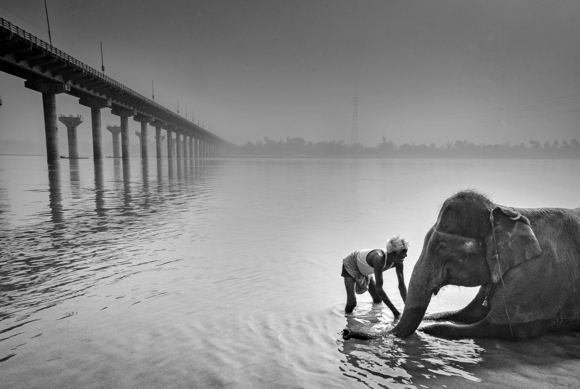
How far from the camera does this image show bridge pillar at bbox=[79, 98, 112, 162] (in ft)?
271

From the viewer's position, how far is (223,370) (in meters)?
4.59

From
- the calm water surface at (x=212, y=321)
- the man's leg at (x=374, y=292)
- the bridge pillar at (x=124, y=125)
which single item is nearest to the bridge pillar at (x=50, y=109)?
the bridge pillar at (x=124, y=125)

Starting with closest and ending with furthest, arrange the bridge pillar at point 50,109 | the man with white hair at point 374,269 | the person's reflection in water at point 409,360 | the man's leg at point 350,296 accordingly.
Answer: the person's reflection in water at point 409,360 < the man with white hair at point 374,269 < the man's leg at point 350,296 < the bridge pillar at point 50,109

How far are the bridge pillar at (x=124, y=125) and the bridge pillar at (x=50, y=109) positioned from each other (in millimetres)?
29172

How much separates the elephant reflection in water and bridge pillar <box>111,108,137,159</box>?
97.9m

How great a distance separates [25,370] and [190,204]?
50.3 feet

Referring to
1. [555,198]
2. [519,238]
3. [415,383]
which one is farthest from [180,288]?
[555,198]

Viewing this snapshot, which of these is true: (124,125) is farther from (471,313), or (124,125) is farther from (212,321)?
(471,313)

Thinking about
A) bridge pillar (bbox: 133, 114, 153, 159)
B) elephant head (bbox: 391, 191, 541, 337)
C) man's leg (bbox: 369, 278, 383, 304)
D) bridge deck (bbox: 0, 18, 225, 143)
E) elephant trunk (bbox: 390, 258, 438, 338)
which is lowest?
man's leg (bbox: 369, 278, 383, 304)

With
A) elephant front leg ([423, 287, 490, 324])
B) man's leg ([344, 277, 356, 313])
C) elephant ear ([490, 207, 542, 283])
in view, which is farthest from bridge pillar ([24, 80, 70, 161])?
elephant ear ([490, 207, 542, 283])

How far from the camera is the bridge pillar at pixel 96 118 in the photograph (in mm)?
82625

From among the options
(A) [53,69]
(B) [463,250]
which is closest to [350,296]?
(B) [463,250]

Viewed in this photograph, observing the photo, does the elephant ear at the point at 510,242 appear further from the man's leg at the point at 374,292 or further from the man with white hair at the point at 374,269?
the man's leg at the point at 374,292

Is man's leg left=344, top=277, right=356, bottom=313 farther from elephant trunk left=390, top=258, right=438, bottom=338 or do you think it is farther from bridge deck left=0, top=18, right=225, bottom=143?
bridge deck left=0, top=18, right=225, bottom=143
